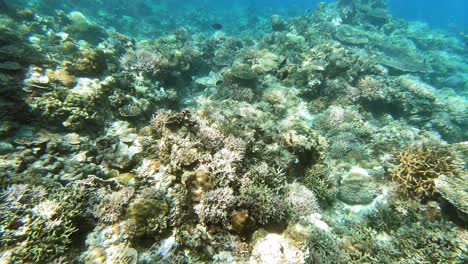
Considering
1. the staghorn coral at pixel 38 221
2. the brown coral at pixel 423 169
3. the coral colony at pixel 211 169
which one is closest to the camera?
the staghorn coral at pixel 38 221

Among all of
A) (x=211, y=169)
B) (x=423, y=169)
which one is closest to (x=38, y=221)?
(x=211, y=169)

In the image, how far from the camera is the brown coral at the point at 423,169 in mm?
5211

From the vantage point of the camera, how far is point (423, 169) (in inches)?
217

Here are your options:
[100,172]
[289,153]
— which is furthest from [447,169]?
[100,172]

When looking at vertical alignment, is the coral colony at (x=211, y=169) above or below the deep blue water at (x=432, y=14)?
below

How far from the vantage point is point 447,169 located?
5.38 metres

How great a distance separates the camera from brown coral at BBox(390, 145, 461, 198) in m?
5.21

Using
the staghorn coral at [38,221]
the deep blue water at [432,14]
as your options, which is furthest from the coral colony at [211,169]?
the deep blue water at [432,14]

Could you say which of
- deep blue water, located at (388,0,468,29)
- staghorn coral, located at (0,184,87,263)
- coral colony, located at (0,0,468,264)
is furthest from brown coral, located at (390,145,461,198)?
deep blue water, located at (388,0,468,29)

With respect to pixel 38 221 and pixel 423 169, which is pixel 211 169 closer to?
pixel 38 221

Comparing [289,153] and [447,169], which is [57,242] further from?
[447,169]

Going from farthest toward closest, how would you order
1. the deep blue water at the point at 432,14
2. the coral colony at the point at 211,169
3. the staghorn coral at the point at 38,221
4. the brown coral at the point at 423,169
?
the deep blue water at the point at 432,14, the brown coral at the point at 423,169, the coral colony at the point at 211,169, the staghorn coral at the point at 38,221

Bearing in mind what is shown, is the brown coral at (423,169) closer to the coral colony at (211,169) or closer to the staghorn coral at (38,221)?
the coral colony at (211,169)

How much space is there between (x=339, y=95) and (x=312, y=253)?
297 inches
